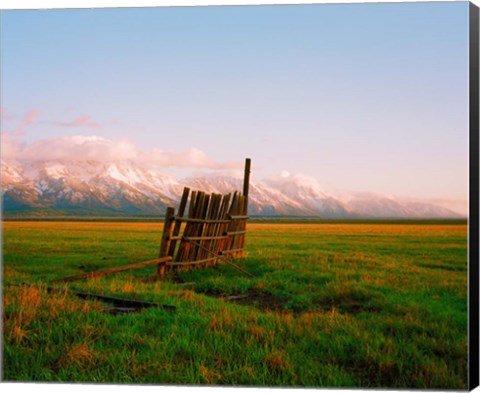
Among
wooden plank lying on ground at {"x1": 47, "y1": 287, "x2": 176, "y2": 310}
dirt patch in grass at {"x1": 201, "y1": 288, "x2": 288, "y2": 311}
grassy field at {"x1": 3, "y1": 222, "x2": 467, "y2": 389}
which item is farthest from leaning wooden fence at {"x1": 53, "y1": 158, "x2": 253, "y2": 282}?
grassy field at {"x1": 3, "y1": 222, "x2": 467, "y2": 389}

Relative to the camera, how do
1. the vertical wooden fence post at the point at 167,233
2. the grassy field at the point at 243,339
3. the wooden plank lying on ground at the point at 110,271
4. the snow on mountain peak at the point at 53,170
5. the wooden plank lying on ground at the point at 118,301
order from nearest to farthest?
the grassy field at the point at 243,339 < the wooden plank lying on ground at the point at 118,301 < the wooden plank lying on ground at the point at 110,271 < the vertical wooden fence post at the point at 167,233 < the snow on mountain peak at the point at 53,170

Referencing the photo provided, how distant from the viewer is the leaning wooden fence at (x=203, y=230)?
9624 millimetres

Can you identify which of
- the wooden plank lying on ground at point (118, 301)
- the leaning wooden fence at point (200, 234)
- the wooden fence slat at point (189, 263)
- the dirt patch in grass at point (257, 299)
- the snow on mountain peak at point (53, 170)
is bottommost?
the dirt patch in grass at point (257, 299)

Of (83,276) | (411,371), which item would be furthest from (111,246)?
(411,371)

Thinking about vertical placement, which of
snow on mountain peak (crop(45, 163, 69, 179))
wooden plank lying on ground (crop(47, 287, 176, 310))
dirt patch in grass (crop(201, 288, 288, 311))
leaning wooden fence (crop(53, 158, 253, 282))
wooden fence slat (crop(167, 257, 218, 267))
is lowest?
dirt patch in grass (crop(201, 288, 288, 311))

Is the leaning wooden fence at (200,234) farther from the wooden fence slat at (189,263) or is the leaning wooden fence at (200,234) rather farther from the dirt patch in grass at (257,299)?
the dirt patch in grass at (257,299)

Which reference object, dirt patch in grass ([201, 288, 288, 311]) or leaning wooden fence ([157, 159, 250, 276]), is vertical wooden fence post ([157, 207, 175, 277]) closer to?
leaning wooden fence ([157, 159, 250, 276])

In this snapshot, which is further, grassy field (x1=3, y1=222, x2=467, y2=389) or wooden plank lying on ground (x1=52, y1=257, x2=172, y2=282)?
wooden plank lying on ground (x1=52, y1=257, x2=172, y2=282)

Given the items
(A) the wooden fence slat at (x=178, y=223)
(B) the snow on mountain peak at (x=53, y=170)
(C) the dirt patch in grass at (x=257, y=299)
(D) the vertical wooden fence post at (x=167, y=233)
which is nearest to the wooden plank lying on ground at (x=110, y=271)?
(D) the vertical wooden fence post at (x=167, y=233)

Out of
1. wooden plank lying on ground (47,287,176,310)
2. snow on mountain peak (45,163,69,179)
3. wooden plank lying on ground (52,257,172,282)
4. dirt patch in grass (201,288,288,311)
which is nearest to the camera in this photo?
wooden plank lying on ground (47,287,176,310)

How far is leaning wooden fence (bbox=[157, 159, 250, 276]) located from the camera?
962 centimetres

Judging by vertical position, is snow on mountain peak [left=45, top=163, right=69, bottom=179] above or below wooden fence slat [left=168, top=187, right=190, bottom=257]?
above

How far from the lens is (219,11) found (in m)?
7.64

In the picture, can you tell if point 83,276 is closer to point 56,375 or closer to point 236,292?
point 236,292
